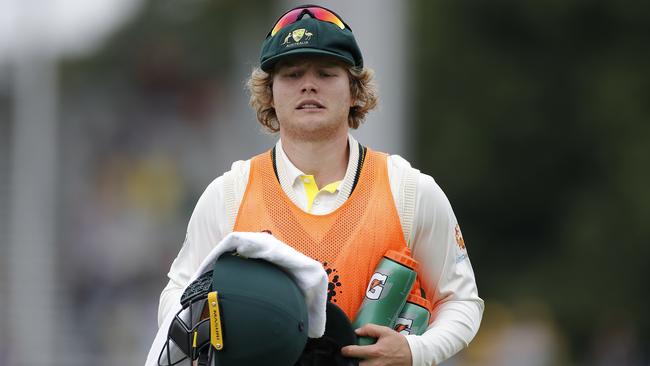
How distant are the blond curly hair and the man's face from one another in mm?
82

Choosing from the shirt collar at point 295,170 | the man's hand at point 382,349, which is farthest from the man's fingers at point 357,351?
the shirt collar at point 295,170

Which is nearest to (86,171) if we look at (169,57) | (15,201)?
(15,201)

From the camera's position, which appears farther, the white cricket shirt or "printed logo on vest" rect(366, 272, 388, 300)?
the white cricket shirt

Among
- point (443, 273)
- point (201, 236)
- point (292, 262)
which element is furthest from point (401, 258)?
point (201, 236)

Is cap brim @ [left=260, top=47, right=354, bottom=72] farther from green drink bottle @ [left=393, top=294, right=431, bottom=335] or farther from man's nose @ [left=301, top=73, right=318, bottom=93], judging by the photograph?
green drink bottle @ [left=393, top=294, right=431, bottom=335]

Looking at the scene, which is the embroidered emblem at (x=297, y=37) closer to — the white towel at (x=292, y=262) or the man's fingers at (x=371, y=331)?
the white towel at (x=292, y=262)

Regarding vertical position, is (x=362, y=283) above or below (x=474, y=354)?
above

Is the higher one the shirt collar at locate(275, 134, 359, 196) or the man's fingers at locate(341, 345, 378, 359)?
the shirt collar at locate(275, 134, 359, 196)

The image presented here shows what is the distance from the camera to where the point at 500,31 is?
1133 inches

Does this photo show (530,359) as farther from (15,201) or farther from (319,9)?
(319,9)

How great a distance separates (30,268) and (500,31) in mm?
12323

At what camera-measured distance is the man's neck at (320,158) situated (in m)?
5.04

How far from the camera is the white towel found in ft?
14.8

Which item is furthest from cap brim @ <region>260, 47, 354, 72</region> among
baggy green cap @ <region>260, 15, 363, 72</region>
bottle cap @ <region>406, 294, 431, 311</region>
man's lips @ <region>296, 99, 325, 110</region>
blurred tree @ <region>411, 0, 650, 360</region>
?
blurred tree @ <region>411, 0, 650, 360</region>
